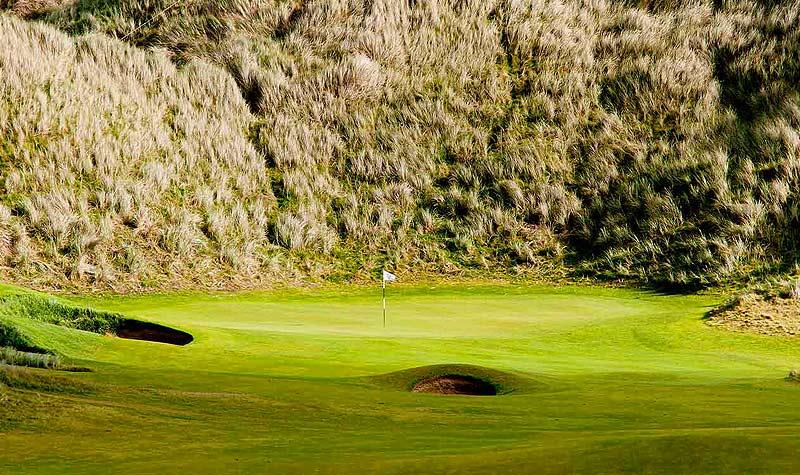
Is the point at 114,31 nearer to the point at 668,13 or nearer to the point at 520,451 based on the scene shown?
→ the point at 668,13

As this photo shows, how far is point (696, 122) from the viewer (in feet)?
70.6

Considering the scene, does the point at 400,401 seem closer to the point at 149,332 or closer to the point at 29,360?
the point at 29,360

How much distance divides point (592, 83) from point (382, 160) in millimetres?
5405

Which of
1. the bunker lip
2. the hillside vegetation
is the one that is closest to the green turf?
the bunker lip

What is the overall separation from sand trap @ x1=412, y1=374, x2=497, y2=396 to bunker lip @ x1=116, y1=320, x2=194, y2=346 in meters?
3.41

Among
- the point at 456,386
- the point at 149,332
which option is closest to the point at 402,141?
the point at 149,332

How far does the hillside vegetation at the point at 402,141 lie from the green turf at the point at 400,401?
6.14 m

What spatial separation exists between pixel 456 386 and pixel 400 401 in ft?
4.65

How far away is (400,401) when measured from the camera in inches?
228

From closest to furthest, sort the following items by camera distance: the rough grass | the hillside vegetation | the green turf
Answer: the green turf
the rough grass
the hillside vegetation

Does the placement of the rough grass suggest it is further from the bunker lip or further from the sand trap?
the bunker lip

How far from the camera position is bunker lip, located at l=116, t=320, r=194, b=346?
9.74m

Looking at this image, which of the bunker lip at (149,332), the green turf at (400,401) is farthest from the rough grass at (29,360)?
the bunker lip at (149,332)

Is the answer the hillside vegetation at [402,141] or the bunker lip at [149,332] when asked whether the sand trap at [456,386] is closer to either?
the bunker lip at [149,332]
